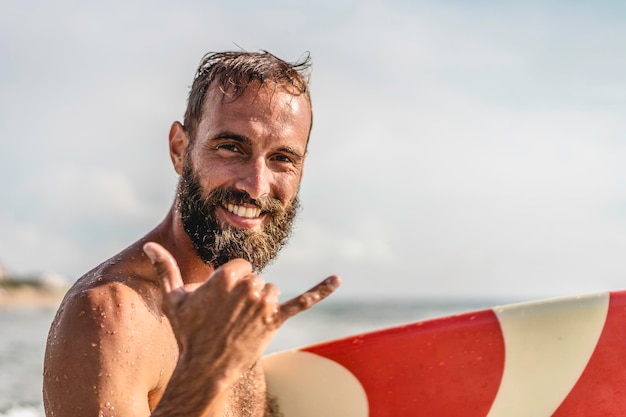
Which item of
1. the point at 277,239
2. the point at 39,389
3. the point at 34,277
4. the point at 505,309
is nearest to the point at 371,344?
the point at 505,309

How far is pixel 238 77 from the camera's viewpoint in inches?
97.0

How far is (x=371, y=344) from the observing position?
9.99 ft

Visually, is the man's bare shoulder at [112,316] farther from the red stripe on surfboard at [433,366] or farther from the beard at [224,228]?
the red stripe on surfboard at [433,366]

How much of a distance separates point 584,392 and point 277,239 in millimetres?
1252

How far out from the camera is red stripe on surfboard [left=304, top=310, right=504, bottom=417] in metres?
2.88

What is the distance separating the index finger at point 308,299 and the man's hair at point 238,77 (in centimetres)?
94

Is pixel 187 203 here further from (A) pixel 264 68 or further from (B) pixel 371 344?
(B) pixel 371 344

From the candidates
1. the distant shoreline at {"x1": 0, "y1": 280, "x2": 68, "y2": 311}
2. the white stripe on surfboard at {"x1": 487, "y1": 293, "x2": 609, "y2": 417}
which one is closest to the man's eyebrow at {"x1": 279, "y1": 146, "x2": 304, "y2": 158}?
the white stripe on surfboard at {"x1": 487, "y1": 293, "x2": 609, "y2": 417}

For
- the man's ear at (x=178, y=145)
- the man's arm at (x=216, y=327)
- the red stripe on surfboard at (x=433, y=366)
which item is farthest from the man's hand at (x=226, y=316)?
the red stripe on surfboard at (x=433, y=366)

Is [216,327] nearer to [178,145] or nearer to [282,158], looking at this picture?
[282,158]

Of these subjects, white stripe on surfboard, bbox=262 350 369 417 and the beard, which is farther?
white stripe on surfboard, bbox=262 350 369 417

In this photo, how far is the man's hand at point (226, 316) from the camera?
1562 mm

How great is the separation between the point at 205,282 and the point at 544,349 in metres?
1.67

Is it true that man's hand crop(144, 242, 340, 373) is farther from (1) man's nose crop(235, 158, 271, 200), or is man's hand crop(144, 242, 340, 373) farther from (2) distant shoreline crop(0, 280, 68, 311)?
(2) distant shoreline crop(0, 280, 68, 311)
